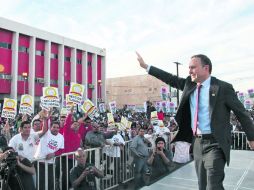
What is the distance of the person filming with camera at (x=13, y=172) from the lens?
466cm

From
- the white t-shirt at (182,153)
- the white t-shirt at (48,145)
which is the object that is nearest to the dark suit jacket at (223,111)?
the white t-shirt at (48,145)

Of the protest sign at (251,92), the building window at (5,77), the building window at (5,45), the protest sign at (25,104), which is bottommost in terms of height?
the protest sign at (25,104)

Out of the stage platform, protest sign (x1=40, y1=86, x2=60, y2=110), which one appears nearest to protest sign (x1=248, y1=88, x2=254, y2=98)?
the stage platform

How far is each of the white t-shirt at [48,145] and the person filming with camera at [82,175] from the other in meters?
0.80

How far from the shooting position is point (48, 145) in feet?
21.0

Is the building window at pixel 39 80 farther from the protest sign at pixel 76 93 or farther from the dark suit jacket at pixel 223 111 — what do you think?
the dark suit jacket at pixel 223 111

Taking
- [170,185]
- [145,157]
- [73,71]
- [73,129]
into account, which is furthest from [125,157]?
[73,71]

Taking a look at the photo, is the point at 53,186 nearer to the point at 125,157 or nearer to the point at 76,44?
the point at 125,157

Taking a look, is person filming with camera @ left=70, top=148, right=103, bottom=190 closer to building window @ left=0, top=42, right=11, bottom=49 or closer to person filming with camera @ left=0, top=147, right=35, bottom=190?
person filming with camera @ left=0, top=147, right=35, bottom=190

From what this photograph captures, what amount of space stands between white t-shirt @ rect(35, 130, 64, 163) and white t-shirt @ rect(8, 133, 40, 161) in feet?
0.77

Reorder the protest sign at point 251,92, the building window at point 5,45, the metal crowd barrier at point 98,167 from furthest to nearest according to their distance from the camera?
the building window at point 5,45
the protest sign at point 251,92
the metal crowd barrier at point 98,167

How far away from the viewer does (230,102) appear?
310 centimetres

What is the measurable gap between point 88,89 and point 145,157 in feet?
134

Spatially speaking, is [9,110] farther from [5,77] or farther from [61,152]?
[5,77]
